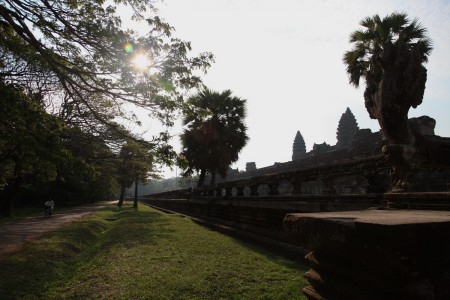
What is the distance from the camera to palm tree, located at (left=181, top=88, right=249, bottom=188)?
68.9 feet

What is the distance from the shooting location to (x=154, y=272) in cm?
504

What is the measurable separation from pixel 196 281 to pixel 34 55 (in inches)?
210

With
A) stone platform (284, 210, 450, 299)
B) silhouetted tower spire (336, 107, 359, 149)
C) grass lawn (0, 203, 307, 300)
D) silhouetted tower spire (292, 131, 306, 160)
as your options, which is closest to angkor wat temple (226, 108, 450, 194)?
silhouetted tower spire (336, 107, 359, 149)

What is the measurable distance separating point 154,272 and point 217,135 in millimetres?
15969

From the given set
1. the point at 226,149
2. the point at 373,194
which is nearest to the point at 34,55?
the point at 373,194

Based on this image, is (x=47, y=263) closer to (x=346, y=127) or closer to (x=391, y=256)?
(x=391, y=256)

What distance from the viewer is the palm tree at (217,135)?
68.9ft

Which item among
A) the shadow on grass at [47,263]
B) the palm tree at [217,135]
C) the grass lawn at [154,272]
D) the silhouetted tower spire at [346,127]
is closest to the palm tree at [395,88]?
the grass lawn at [154,272]

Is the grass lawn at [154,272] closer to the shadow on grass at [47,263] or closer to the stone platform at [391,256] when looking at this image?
the shadow on grass at [47,263]

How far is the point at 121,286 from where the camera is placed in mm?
4344

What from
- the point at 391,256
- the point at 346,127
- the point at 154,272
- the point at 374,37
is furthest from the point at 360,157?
the point at 346,127

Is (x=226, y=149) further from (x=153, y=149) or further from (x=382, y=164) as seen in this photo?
(x=382, y=164)

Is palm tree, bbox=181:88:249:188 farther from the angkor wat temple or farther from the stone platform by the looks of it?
the stone platform

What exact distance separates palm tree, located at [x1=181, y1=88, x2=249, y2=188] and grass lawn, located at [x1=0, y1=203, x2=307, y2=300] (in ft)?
44.4
